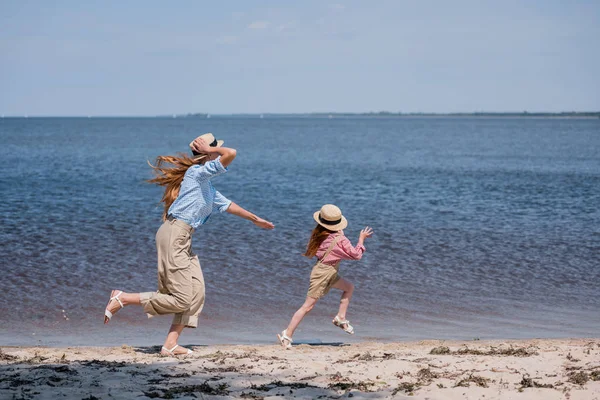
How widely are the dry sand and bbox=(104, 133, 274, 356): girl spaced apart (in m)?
0.44

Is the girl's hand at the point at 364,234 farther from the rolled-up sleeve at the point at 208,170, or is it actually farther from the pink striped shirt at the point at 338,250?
the rolled-up sleeve at the point at 208,170

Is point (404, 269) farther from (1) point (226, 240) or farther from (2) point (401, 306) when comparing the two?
(1) point (226, 240)

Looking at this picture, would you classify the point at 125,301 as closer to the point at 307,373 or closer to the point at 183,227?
the point at 183,227

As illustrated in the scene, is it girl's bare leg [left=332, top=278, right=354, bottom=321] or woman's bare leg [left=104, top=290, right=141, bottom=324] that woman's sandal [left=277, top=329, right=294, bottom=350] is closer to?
girl's bare leg [left=332, top=278, right=354, bottom=321]

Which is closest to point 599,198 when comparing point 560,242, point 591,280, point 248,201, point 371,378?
point 560,242

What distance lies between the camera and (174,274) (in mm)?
6418

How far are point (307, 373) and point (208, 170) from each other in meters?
1.78

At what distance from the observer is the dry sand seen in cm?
526

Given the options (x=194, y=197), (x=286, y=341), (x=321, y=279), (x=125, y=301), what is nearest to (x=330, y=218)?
(x=321, y=279)

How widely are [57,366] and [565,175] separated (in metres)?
29.2

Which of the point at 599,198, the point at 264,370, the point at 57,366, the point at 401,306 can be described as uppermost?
the point at 599,198

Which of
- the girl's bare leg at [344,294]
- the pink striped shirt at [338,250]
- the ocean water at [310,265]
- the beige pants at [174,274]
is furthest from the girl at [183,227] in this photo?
the ocean water at [310,265]

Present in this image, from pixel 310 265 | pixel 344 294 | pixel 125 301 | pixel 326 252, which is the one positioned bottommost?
pixel 125 301

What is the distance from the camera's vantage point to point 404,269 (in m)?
11.9
